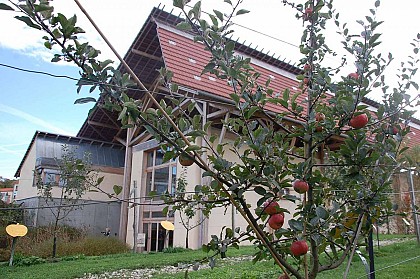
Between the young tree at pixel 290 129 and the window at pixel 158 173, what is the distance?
30.0ft

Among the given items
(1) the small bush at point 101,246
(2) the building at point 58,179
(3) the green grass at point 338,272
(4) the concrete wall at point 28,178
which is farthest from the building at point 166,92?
(3) the green grass at point 338,272

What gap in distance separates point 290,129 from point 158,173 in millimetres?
10319

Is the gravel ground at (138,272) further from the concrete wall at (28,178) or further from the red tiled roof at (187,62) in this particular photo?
the concrete wall at (28,178)

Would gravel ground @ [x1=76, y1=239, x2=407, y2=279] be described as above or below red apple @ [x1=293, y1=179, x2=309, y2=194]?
below

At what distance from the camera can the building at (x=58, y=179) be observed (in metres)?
11.9

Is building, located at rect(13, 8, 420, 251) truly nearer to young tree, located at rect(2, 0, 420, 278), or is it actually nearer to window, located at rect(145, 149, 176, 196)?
window, located at rect(145, 149, 176, 196)

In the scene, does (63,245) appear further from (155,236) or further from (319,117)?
(319,117)

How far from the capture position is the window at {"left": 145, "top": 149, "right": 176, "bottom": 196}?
10797 millimetres

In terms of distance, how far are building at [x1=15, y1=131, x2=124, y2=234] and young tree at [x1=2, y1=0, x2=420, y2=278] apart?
10.7 meters

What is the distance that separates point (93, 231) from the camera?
40.9ft

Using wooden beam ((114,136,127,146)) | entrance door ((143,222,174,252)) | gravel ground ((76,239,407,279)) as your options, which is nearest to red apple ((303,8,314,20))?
gravel ground ((76,239,407,279))

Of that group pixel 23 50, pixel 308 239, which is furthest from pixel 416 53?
pixel 23 50

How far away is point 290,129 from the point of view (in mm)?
1589

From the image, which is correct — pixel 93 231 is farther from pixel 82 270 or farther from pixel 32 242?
pixel 82 270
